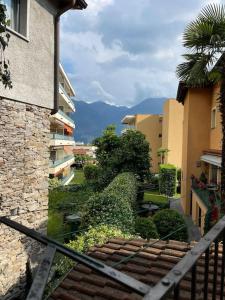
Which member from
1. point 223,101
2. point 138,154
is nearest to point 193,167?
point 138,154

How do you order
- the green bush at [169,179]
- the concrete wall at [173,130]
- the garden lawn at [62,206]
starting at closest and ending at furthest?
the garden lawn at [62,206] → the green bush at [169,179] → the concrete wall at [173,130]

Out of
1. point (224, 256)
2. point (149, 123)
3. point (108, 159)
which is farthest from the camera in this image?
Answer: point (149, 123)

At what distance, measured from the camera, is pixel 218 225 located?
2002mm

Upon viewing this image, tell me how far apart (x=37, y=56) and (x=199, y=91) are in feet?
47.4

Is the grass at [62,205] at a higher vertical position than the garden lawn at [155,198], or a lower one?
higher

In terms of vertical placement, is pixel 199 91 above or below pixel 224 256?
above

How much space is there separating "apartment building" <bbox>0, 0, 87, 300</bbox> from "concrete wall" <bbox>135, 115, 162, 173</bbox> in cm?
4077

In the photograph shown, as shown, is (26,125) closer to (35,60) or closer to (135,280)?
(35,60)

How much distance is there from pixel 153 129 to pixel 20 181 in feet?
143

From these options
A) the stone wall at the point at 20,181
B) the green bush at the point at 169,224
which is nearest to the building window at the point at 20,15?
the stone wall at the point at 20,181

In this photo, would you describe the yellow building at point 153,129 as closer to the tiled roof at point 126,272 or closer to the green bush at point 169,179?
the green bush at point 169,179

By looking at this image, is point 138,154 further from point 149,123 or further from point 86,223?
point 149,123


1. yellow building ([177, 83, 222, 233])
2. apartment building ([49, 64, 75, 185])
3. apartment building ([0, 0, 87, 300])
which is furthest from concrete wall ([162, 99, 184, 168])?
apartment building ([0, 0, 87, 300])

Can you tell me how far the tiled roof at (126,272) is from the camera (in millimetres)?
4473
